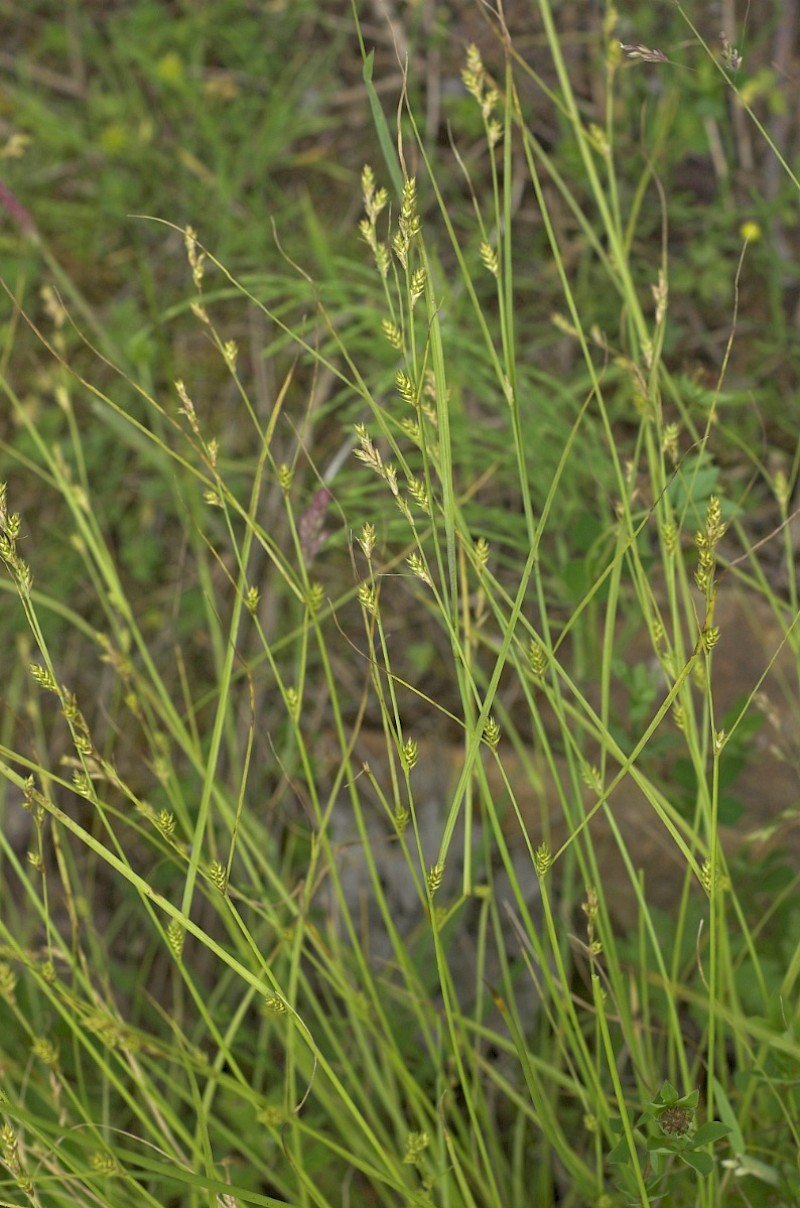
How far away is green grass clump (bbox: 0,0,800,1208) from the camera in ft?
3.99

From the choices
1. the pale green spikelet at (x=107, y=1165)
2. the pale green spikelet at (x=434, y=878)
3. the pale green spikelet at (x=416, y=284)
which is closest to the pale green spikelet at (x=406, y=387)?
the pale green spikelet at (x=416, y=284)

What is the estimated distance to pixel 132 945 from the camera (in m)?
1.91

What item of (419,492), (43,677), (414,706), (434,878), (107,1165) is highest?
(419,492)

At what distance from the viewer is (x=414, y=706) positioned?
1.94m

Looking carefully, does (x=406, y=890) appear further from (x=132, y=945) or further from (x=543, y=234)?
(x=543, y=234)

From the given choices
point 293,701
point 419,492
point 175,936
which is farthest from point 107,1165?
point 419,492

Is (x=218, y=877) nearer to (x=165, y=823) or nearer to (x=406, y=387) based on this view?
(x=165, y=823)

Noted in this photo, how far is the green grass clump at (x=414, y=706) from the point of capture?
1.21 metres

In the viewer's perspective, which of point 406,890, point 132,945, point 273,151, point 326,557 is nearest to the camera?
point 406,890

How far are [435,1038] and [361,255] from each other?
139 cm

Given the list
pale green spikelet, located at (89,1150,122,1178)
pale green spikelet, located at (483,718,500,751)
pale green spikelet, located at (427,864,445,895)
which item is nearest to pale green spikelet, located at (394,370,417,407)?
pale green spikelet, located at (483,718,500,751)

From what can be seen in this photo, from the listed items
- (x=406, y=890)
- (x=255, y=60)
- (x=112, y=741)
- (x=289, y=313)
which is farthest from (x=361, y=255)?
(x=406, y=890)

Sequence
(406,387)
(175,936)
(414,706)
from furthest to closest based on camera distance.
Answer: (414,706) < (175,936) < (406,387)

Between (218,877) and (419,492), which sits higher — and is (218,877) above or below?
below
